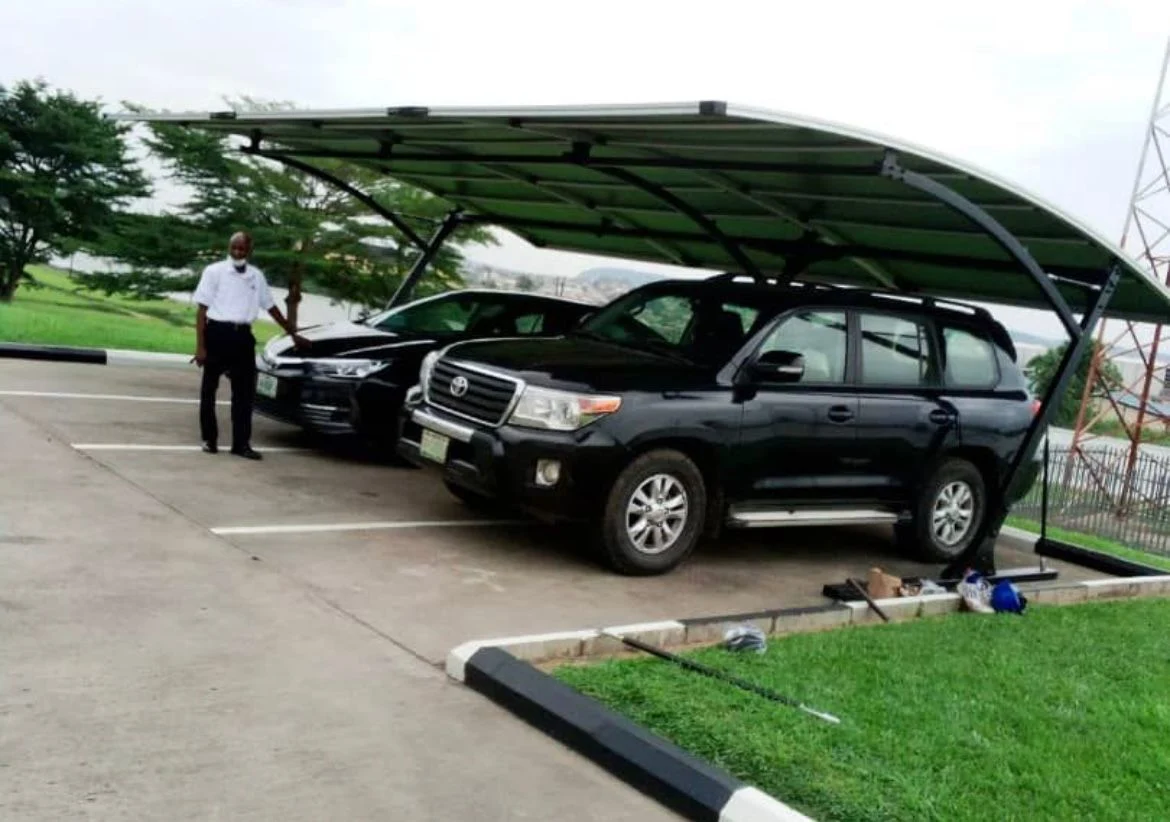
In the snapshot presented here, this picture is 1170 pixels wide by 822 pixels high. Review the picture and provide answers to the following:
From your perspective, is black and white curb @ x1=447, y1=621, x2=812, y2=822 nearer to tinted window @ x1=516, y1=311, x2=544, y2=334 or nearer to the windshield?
the windshield

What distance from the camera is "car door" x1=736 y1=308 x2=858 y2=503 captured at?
23.5 ft

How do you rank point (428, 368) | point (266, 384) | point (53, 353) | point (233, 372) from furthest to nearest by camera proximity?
point (53, 353) → point (266, 384) → point (233, 372) → point (428, 368)

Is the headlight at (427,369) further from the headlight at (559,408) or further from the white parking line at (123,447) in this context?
the white parking line at (123,447)

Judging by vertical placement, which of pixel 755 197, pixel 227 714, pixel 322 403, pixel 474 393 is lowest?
pixel 227 714

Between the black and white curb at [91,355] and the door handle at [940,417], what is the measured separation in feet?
31.0

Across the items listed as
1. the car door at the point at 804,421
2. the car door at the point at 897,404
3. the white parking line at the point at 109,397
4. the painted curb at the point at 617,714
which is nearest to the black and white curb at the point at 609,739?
the painted curb at the point at 617,714

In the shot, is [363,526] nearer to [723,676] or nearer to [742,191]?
[723,676]

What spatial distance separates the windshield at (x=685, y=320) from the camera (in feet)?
24.4

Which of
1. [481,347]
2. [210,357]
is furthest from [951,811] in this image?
[210,357]

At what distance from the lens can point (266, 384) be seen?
931 cm

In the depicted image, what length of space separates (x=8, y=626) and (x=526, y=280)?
12.5 metres

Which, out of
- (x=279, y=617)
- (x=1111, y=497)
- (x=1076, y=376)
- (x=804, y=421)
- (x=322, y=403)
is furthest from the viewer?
(x=1111, y=497)

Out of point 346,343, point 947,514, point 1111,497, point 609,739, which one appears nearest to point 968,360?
point 947,514

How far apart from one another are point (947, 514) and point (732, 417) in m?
2.29
